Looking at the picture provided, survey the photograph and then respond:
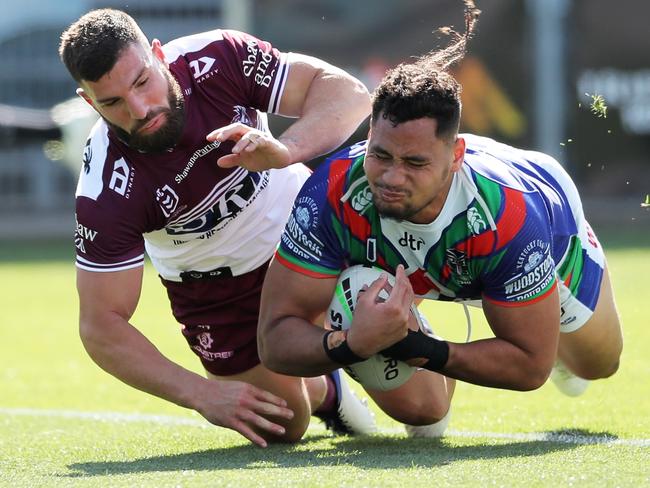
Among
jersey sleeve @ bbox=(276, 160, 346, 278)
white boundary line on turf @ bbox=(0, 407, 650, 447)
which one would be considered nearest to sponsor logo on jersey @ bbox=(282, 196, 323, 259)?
jersey sleeve @ bbox=(276, 160, 346, 278)

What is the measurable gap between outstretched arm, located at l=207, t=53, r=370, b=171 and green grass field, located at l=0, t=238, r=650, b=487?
46.3 inches

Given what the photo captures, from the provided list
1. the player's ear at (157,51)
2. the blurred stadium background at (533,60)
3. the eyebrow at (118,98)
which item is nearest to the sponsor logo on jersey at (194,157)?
the player's ear at (157,51)

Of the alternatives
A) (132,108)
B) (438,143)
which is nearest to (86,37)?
(132,108)

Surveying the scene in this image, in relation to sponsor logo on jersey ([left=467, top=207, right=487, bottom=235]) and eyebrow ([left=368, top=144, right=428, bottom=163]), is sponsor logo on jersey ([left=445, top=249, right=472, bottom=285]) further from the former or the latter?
eyebrow ([left=368, top=144, right=428, bottom=163])

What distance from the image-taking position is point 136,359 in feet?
16.2

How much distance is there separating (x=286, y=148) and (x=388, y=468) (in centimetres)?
132

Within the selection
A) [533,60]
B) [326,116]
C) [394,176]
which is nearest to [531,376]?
[394,176]

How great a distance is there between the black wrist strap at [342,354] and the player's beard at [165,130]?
1.10 meters

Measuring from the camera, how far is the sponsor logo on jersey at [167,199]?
5.02 meters

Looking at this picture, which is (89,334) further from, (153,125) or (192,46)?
(192,46)

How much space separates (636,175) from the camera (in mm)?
18078

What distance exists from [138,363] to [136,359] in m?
0.02

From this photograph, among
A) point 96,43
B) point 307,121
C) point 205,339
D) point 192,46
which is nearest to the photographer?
point 96,43

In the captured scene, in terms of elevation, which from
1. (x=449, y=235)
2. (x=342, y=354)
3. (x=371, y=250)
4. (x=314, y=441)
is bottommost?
(x=314, y=441)
